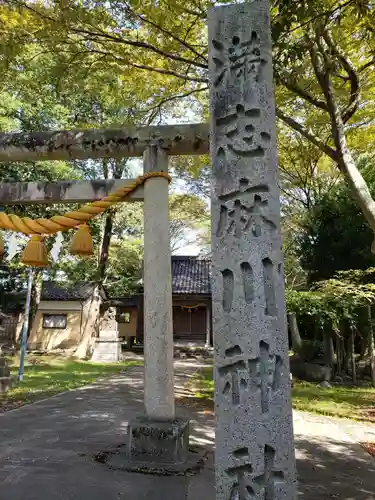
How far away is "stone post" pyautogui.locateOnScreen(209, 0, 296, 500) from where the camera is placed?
6.50ft

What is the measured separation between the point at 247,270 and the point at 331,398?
32.6 ft

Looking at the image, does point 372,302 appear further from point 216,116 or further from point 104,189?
point 216,116

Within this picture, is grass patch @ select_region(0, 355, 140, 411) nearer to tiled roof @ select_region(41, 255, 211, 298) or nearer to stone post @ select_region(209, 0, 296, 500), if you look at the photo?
tiled roof @ select_region(41, 255, 211, 298)

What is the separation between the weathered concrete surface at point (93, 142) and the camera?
4.99 metres

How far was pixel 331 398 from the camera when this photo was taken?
1065cm

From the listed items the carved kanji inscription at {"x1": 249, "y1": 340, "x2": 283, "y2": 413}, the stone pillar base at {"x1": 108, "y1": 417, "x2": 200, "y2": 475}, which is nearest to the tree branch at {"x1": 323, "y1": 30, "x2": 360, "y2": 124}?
the stone pillar base at {"x1": 108, "y1": 417, "x2": 200, "y2": 475}

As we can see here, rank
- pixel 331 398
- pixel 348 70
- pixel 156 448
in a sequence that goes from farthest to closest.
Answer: pixel 331 398 → pixel 348 70 → pixel 156 448

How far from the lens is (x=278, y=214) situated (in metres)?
2.22

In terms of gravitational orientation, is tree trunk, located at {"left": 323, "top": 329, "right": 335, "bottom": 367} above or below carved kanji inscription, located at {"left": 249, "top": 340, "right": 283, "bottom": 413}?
below

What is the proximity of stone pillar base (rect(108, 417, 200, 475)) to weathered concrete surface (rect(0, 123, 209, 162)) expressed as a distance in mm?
3275

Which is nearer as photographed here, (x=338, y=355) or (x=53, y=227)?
(x=53, y=227)

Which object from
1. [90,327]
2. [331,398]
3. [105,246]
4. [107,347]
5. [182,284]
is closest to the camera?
[331,398]

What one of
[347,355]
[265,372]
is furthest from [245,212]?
[347,355]

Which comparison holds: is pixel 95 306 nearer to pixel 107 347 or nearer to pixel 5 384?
pixel 107 347
